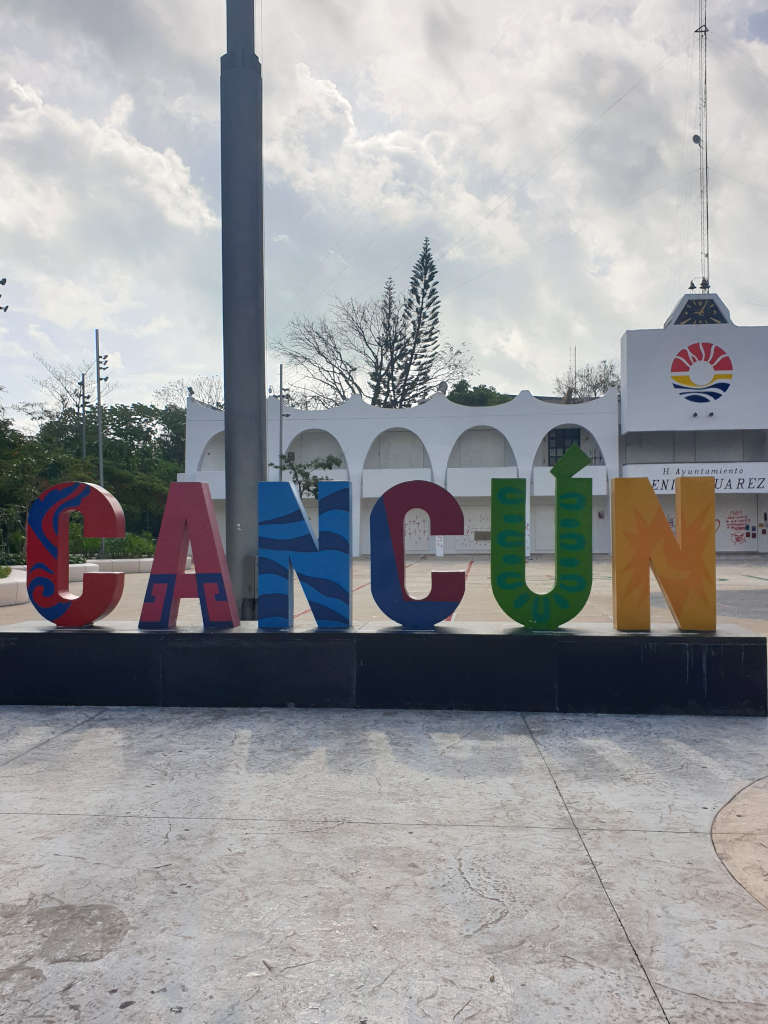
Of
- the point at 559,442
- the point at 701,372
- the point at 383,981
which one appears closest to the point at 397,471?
the point at 559,442

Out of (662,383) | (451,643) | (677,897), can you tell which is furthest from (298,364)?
(677,897)

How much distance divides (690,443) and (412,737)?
3497 centimetres

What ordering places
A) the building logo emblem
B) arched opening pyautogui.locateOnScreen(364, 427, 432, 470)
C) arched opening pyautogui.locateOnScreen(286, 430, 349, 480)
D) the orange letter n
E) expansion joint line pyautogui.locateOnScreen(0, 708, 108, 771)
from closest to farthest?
expansion joint line pyautogui.locateOnScreen(0, 708, 108, 771) → the orange letter n → the building logo emblem → arched opening pyautogui.locateOnScreen(364, 427, 432, 470) → arched opening pyautogui.locateOnScreen(286, 430, 349, 480)

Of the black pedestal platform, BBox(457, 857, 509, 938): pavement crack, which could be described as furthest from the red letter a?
BBox(457, 857, 509, 938): pavement crack

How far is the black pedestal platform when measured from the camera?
6426mm

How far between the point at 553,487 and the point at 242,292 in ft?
96.4

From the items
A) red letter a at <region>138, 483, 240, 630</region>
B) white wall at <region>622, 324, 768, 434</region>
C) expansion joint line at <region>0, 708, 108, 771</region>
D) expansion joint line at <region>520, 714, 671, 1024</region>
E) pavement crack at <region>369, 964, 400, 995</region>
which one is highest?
white wall at <region>622, 324, 768, 434</region>

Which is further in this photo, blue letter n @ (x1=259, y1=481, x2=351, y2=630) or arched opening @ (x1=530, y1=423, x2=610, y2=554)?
arched opening @ (x1=530, y1=423, x2=610, y2=554)

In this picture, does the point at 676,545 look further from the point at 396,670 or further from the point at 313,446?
the point at 313,446

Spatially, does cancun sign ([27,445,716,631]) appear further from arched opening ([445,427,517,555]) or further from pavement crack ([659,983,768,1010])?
arched opening ([445,427,517,555])

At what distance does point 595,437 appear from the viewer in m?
35.3

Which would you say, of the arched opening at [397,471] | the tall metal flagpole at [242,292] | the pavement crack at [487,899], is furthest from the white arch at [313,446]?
the pavement crack at [487,899]

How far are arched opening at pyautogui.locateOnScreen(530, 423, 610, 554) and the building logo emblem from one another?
15.2ft

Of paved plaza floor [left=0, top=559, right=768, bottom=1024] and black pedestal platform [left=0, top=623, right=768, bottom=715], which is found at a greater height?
black pedestal platform [left=0, top=623, right=768, bottom=715]
